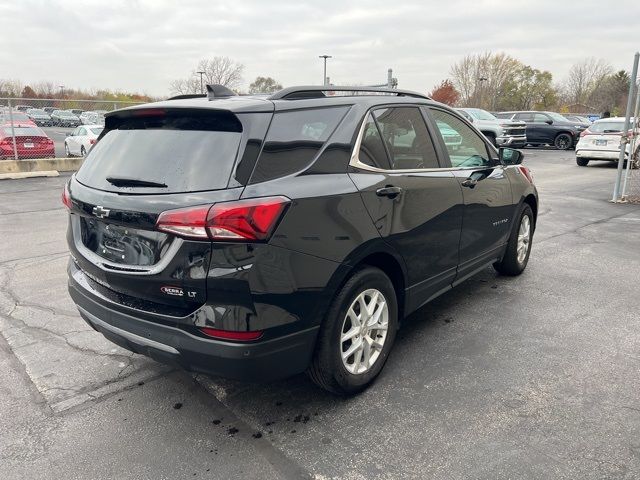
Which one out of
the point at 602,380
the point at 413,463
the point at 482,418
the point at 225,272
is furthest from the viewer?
the point at 602,380

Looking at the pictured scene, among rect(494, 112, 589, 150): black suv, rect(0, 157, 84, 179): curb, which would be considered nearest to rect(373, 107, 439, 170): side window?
rect(0, 157, 84, 179): curb

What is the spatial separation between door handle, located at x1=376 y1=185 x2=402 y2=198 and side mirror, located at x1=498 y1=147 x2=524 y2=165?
2.06 meters

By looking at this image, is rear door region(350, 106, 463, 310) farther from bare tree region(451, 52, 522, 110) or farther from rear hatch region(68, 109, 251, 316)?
bare tree region(451, 52, 522, 110)

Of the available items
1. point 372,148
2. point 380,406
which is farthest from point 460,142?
point 380,406

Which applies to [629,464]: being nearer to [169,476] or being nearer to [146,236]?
[169,476]

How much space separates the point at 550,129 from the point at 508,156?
21.6 m

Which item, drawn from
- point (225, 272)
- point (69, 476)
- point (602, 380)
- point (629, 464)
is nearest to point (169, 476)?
point (69, 476)

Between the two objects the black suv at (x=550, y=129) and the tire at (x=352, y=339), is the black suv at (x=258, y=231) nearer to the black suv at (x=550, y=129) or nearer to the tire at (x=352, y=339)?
the tire at (x=352, y=339)

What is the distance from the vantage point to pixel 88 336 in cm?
395

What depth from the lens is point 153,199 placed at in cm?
253

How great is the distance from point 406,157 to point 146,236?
1793 millimetres

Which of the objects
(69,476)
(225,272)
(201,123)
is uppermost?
(201,123)

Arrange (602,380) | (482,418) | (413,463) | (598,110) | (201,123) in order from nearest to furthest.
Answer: (413,463)
(201,123)
(482,418)
(602,380)
(598,110)

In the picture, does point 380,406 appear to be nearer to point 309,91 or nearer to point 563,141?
point 309,91
